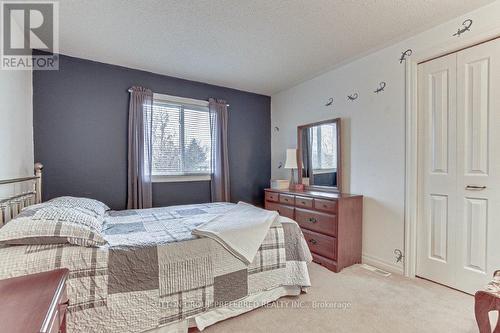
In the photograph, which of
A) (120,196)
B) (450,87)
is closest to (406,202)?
(450,87)

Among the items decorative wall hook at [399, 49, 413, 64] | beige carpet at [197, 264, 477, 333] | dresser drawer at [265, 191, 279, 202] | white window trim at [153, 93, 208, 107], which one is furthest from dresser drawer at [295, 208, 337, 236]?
white window trim at [153, 93, 208, 107]

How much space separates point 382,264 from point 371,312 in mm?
963

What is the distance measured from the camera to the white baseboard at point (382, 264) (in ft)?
8.33

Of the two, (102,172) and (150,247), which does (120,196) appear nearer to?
(102,172)

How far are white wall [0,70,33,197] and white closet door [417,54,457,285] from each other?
12.1 feet

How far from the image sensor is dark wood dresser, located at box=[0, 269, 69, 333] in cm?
72

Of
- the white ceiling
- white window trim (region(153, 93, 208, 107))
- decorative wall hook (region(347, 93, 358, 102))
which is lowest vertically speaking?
decorative wall hook (region(347, 93, 358, 102))

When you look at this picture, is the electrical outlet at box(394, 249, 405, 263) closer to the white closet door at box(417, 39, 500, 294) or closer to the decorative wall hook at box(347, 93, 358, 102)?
the white closet door at box(417, 39, 500, 294)

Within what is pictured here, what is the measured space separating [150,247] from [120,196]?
1825 mm

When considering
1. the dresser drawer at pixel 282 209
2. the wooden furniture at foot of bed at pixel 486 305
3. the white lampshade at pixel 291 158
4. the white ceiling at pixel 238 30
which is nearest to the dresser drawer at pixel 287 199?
the dresser drawer at pixel 282 209

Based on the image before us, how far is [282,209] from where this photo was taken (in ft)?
11.2

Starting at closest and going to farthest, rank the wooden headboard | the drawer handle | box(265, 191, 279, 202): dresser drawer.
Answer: the wooden headboard, the drawer handle, box(265, 191, 279, 202): dresser drawer

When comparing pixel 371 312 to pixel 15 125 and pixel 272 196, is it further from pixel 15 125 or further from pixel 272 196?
pixel 15 125

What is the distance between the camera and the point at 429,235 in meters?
2.39
